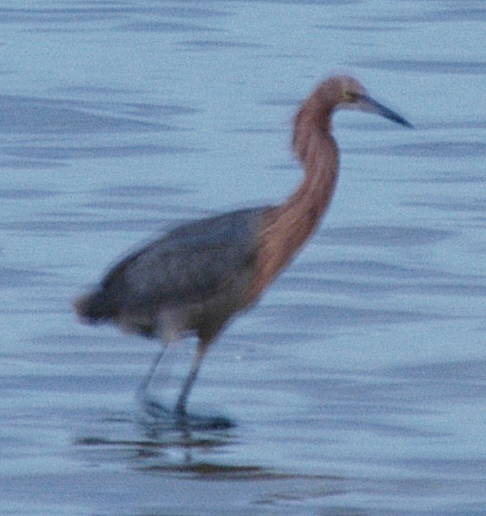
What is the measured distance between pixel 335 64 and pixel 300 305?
9736mm

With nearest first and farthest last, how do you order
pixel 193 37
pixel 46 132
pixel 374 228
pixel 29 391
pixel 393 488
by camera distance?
pixel 393 488
pixel 29 391
pixel 374 228
pixel 46 132
pixel 193 37

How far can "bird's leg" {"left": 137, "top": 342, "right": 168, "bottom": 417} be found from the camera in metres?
10.6

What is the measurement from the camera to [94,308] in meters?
11.0

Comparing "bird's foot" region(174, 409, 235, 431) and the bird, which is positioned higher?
the bird

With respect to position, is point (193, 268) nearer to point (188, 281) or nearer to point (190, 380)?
point (188, 281)

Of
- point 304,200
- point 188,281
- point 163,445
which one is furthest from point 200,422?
point 304,200

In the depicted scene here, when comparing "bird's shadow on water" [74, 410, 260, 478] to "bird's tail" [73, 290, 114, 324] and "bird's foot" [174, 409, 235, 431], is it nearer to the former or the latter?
"bird's foot" [174, 409, 235, 431]

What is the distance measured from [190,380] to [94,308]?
0.59m

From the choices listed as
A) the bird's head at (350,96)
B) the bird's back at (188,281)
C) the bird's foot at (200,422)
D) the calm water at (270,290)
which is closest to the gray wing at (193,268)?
the bird's back at (188,281)

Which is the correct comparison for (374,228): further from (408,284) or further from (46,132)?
(46,132)

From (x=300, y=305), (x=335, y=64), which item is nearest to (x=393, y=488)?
(x=300, y=305)

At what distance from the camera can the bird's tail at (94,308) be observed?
36.0 feet

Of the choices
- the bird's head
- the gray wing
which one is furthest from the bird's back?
the bird's head

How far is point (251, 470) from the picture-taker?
9.52m
